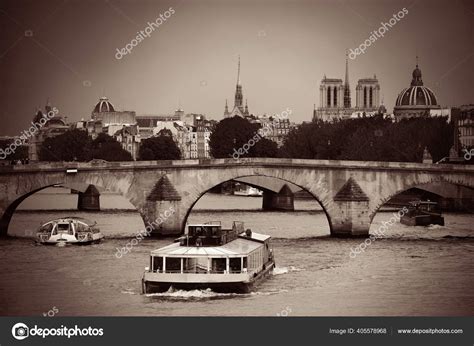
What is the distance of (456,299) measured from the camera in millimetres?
17000

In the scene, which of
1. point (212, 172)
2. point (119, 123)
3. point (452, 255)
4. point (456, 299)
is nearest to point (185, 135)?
point (119, 123)

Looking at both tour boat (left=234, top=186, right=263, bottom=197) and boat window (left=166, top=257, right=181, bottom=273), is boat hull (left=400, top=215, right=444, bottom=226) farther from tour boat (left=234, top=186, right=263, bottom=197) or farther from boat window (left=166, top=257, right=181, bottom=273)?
tour boat (left=234, top=186, right=263, bottom=197)

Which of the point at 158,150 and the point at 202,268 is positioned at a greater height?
the point at 158,150

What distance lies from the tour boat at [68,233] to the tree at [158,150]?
2557 centimetres

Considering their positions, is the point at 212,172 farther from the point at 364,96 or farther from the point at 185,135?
the point at 364,96

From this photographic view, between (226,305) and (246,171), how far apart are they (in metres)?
8.38

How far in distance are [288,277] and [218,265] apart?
160 cm

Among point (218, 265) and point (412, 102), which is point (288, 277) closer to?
point (218, 265)

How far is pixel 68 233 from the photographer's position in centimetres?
2294

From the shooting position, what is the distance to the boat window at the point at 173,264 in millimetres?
17375

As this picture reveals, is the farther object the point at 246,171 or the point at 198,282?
the point at 246,171

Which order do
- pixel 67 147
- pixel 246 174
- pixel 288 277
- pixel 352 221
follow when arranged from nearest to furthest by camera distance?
pixel 288 277 < pixel 352 221 < pixel 246 174 < pixel 67 147

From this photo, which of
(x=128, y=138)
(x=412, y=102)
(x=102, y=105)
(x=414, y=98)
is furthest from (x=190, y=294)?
(x=414, y=98)

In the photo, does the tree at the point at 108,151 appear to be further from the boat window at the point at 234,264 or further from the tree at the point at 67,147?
the boat window at the point at 234,264
